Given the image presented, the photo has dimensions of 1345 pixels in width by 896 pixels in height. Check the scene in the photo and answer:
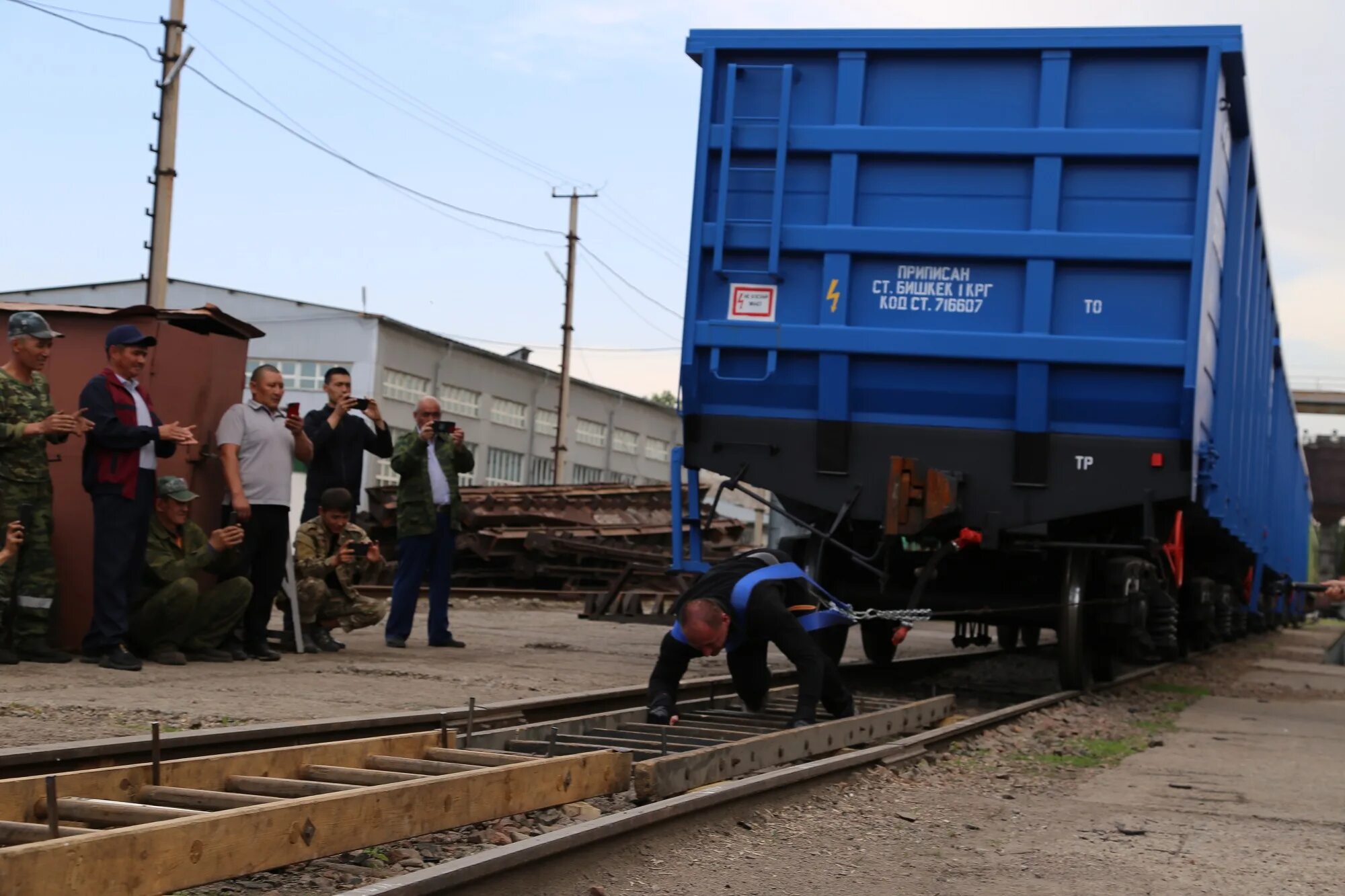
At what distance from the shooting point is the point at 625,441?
65312 millimetres

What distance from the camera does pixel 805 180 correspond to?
9.36 meters

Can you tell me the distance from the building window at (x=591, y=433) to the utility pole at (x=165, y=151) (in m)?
37.7

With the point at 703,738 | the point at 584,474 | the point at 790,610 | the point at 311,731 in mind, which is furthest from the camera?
the point at 584,474

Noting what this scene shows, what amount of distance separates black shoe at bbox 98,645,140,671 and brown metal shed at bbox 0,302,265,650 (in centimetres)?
52

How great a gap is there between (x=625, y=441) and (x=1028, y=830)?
2356 inches

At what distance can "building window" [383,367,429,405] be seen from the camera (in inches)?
1982

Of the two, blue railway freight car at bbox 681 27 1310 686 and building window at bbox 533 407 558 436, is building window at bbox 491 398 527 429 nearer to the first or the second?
building window at bbox 533 407 558 436

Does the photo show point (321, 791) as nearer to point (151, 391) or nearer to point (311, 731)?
point (311, 731)

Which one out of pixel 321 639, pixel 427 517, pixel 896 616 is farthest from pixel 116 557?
pixel 896 616

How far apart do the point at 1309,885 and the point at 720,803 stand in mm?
1839

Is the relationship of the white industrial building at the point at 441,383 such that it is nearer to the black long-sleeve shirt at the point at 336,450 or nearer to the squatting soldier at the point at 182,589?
the black long-sleeve shirt at the point at 336,450

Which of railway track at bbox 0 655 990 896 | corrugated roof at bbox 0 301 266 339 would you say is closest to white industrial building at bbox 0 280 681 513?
corrugated roof at bbox 0 301 266 339

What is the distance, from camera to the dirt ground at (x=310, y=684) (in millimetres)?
6664

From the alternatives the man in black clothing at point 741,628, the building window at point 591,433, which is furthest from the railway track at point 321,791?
the building window at point 591,433
